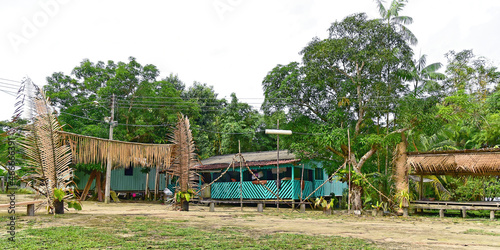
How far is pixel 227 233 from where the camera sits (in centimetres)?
888

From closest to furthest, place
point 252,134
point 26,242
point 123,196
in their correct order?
point 26,242
point 123,196
point 252,134

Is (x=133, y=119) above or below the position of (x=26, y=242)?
above

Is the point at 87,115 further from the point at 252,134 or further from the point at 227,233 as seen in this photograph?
the point at 227,233

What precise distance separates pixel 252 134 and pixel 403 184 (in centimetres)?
1624

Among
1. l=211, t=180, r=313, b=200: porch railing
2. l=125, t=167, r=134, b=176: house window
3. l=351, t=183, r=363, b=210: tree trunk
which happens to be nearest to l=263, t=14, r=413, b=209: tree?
l=351, t=183, r=363, b=210: tree trunk

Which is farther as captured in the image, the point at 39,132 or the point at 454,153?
the point at 454,153

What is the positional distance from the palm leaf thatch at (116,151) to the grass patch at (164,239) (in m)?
4.34

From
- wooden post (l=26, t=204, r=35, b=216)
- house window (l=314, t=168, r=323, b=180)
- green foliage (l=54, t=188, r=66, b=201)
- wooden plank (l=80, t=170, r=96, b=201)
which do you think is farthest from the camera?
wooden plank (l=80, t=170, r=96, b=201)

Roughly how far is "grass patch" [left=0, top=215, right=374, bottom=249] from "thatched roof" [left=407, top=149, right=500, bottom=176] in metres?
Result: 9.73

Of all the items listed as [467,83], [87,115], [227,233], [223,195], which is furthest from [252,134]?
[227,233]

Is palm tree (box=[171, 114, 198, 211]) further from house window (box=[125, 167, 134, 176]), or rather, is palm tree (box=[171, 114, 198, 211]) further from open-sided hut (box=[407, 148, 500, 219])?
house window (box=[125, 167, 134, 176])

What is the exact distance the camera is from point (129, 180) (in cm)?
2802

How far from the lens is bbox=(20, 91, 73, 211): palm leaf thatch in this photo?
38.6 ft

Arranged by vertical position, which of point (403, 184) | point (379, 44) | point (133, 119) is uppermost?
point (379, 44)
